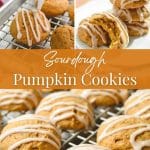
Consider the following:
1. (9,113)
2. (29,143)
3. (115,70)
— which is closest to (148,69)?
(115,70)

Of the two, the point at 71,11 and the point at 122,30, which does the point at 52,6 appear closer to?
the point at 71,11

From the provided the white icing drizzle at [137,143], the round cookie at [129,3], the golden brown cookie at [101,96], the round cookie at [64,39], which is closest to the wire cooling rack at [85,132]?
the golden brown cookie at [101,96]

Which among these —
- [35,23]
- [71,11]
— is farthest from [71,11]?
[35,23]

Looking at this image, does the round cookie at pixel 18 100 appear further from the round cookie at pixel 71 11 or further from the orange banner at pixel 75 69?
the round cookie at pixel 71 11

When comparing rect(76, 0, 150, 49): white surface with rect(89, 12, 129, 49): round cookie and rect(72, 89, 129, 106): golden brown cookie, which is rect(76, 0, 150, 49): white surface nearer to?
rect(89, 12, 129, 49): round cookie

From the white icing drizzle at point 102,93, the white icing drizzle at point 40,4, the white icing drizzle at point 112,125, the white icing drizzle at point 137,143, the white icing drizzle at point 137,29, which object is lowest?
the white icing drizzle at point 137,143

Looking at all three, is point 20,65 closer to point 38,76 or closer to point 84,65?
point 38,76
